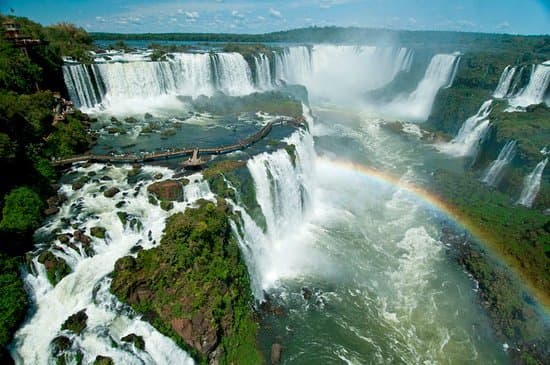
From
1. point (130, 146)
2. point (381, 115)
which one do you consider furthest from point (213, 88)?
point (381, 115)

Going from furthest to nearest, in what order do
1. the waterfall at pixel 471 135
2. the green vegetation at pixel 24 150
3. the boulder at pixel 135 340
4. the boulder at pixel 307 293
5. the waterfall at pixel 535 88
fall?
the waterfall at pixel 535 88 → the waterfall at pixel 471 135 → the boulder at pixel 307 293 → the green vegetation at pixel 24 150 → the boulder at pixel 135 340

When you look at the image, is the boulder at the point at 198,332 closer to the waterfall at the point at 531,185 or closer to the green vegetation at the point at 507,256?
the green vegetation at the point at 507,256

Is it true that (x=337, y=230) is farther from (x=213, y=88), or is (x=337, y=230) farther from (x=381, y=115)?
(x=381, y=115)

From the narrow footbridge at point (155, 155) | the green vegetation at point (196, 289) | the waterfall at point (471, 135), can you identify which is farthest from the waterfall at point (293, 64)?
the green vegetation at point (196, 289)

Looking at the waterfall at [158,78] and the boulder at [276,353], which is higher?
the waterfall at [158,78]

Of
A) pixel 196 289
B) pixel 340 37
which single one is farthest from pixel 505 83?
pixel 340 37

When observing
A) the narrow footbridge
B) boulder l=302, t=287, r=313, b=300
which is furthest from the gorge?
the narrow footbridge

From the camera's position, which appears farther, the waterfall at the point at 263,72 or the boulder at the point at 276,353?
the waterfall at the point at 263,72

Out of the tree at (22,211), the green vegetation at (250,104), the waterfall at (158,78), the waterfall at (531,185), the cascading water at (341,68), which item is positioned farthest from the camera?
the cascading water at (341,68)
